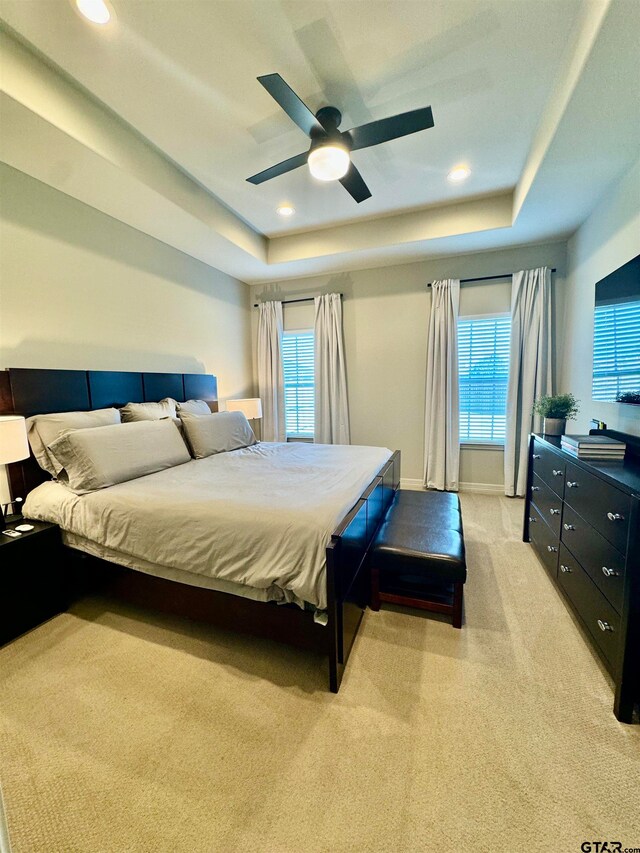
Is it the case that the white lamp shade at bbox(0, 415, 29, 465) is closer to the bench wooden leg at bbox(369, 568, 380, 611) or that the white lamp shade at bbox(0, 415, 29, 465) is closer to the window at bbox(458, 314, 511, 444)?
the bench wooden leg at bbox(369, 568, 380, 611)

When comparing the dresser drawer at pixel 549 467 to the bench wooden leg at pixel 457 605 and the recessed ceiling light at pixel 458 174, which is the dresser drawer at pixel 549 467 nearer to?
the bench wooden leg at pixel 457 605

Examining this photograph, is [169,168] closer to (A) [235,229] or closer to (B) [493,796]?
(A) [235,229]

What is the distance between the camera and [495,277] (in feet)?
12.7

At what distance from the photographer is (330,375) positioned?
15.1ft

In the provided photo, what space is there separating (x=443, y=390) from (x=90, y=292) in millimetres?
3730

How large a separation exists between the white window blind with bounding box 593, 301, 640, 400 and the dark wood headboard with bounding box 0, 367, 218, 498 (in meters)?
3.73

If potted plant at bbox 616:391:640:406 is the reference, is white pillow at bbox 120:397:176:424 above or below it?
below

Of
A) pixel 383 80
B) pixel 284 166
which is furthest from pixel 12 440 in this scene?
pixel 383 80

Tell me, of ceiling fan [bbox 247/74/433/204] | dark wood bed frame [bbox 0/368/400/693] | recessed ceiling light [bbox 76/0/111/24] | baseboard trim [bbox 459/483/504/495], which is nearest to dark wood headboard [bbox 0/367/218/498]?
dark wood bed frame [bbox 0/368/400/693]

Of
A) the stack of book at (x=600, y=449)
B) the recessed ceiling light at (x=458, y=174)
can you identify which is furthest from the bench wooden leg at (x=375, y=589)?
the recessed ceiling light at (x=458, y=174)

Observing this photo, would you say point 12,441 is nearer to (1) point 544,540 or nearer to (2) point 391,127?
(2) point 391,127

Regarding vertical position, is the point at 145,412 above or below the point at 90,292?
below

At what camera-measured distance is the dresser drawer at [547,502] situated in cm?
214

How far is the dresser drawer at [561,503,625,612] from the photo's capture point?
1.40 meters
